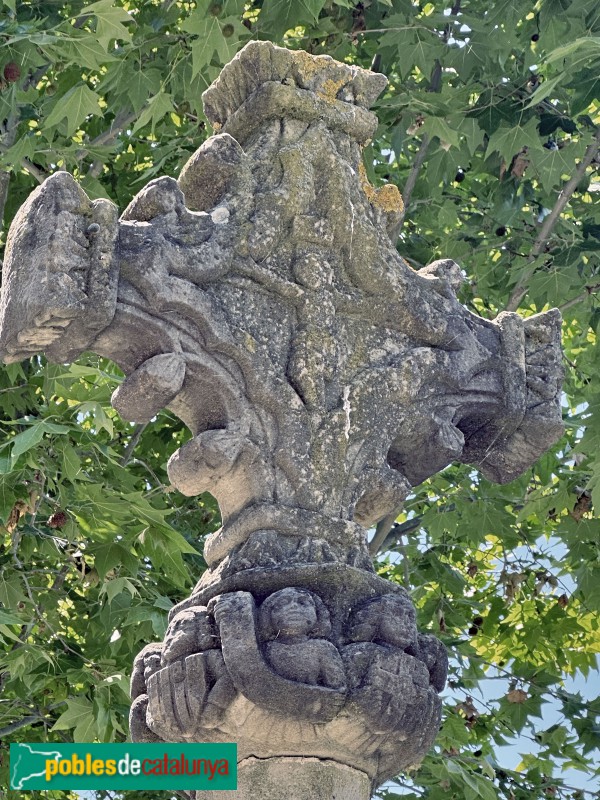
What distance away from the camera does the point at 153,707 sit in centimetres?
258

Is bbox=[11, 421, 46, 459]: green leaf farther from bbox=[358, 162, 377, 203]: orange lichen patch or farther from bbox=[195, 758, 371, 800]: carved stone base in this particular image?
bbox=[195, 758, 371, 800]: carved stone base

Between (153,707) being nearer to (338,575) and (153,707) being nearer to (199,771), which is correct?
(199,771)

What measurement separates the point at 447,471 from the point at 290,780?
4.16m

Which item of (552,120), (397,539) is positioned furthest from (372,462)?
(397,539)

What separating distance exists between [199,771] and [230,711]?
0.15m

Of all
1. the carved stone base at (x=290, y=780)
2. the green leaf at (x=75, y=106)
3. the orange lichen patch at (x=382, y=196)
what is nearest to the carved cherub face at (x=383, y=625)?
the carved stone base at (x=290, y=780)

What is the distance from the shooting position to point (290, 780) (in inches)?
101

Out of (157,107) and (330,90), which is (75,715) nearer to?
(157,107)

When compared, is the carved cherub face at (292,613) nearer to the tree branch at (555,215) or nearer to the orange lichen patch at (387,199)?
the orange lichen patch at (387,199)

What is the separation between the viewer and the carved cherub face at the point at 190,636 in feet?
8.40

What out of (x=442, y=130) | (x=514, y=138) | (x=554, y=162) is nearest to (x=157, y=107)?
(x=442, y=130)

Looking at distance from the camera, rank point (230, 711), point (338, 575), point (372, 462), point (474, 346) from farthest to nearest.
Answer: point (474, 346) → point (372, 462) → point (338, 575) → point (230, 711)

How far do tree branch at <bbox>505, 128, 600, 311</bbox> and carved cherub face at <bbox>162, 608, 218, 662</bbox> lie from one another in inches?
139

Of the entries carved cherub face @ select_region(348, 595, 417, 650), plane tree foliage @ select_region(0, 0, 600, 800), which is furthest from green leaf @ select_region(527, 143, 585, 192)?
carved cherub face @ select_region(348, 595, 417, 650)
